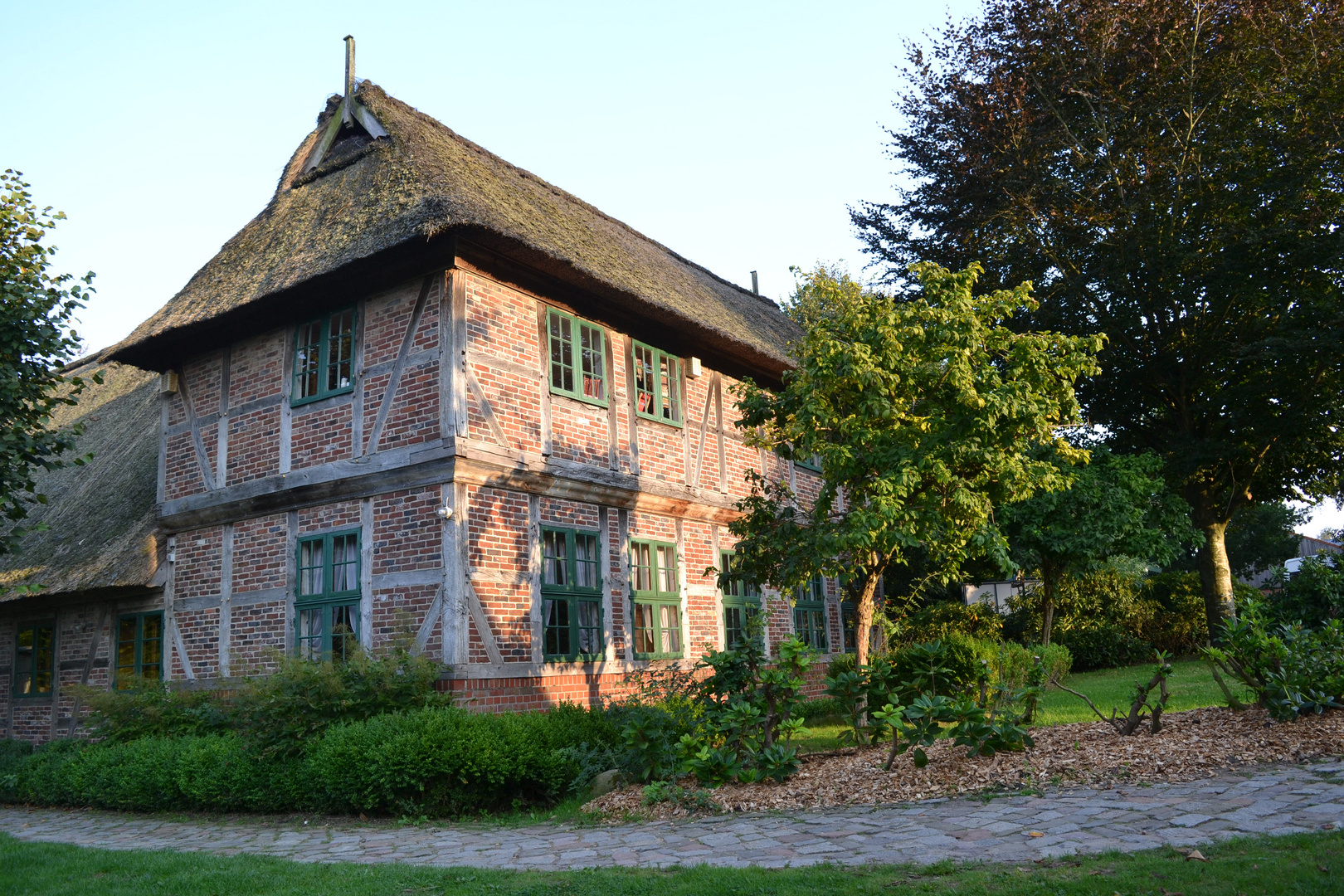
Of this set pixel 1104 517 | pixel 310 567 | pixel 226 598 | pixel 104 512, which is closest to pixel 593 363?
pixel 310 567

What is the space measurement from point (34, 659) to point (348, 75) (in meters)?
9.86

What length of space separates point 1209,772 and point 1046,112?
1423 cm

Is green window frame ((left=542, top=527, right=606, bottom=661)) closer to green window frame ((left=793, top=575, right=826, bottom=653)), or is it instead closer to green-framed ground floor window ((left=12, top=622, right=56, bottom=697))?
green window frame ((left=793, top=575, right=826, bottom=653))

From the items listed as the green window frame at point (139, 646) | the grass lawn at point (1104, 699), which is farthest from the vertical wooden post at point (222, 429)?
the grass lawn at point (1104, 699)

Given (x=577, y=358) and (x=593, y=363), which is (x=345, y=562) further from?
(x=593, y=363)

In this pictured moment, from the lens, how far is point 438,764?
8.55 metres

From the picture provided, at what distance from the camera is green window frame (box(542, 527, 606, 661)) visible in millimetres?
11500

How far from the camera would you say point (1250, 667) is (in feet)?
26.9

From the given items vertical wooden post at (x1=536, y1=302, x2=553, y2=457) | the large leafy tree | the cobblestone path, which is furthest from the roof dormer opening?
the large leafy tree

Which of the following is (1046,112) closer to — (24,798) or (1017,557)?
(1017,557)

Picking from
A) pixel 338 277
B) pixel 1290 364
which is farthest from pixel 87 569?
pixel 1290 364

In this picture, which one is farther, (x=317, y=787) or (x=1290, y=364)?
(x=1290, y=364)

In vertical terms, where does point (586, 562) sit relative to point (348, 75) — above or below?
below

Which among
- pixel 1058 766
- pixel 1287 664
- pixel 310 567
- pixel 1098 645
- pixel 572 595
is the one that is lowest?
pixel 1058 766
